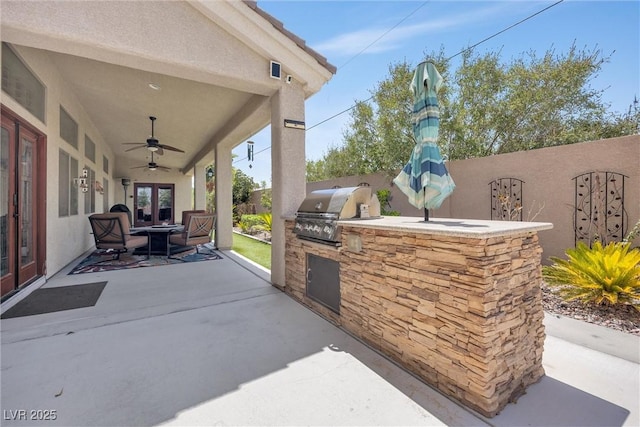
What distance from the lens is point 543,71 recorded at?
910cm

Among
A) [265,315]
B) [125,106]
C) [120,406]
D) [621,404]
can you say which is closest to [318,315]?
[265,315]

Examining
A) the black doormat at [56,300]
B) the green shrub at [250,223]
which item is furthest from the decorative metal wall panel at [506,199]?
the green shrub at [250,223]

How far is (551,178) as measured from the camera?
5824 millimetres

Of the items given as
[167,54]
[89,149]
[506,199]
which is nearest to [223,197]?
[89,149]

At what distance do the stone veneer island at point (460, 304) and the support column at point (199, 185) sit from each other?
1211 centimetres

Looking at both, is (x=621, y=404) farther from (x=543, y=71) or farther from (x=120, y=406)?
(x=543, y=71)

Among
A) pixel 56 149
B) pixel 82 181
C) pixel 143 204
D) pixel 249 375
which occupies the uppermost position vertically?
pixel 56 149

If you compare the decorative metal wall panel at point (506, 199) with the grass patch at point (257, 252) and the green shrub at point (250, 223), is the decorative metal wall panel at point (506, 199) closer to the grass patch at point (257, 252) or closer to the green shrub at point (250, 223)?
the grass patch at point (257, 252)

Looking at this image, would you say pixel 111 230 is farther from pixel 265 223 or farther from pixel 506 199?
pixel 506 199

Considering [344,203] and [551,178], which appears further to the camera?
[551,178]

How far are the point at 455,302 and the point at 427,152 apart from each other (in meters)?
1.45

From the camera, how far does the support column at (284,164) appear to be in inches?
183

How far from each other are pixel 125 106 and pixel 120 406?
722 centimetres

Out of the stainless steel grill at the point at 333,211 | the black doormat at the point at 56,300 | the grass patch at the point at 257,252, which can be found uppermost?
the stainless steel grill at the point at 333,211
